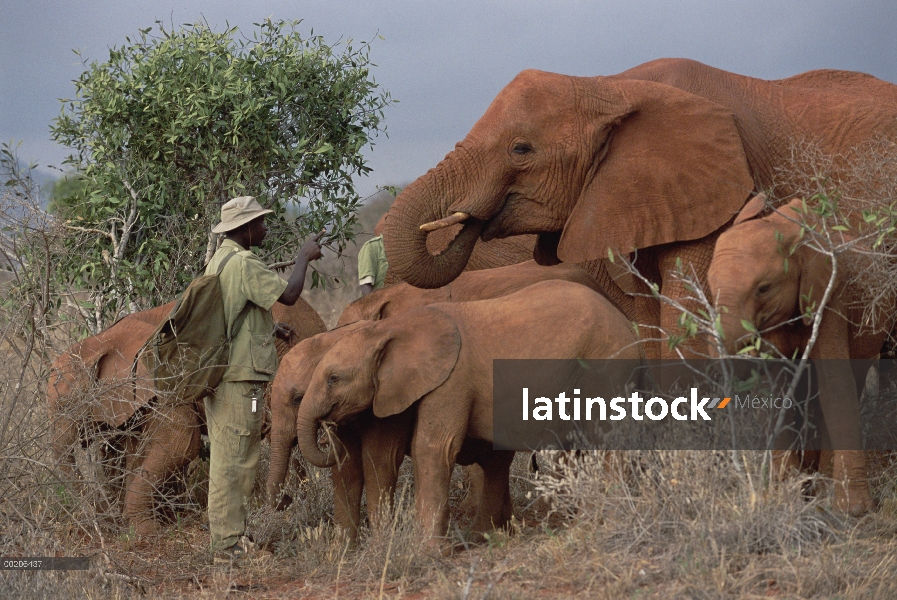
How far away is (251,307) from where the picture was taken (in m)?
7.43

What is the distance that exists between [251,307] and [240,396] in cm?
52

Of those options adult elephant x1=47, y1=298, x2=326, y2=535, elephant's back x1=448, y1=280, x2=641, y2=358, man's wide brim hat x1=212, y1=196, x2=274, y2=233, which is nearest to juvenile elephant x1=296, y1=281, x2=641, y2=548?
elephant's back x1=448, y1=280, x2=641, y2=358

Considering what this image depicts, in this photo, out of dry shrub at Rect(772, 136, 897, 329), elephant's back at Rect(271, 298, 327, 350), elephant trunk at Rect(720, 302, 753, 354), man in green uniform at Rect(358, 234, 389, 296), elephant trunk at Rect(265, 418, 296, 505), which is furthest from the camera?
man in green uniform at Rect(358, 234, 389, 296)

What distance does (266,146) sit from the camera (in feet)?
32.5

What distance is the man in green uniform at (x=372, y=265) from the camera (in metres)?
11.4

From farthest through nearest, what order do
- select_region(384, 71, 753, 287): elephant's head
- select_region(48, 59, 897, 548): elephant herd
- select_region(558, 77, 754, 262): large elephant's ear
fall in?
1. select_region(558, 77, 754, 262): large elephant's ear
2. select_region(384, 71, 753, 287): elephant's head
3. select_region(48, 59, 897, 548): elephant herd

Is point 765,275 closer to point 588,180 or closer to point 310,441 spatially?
point 588,180

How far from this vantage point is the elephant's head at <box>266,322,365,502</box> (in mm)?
7598

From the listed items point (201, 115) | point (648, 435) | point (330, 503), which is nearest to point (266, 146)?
point (201, 115)

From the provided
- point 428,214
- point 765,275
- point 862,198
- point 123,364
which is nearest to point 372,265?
point 123,364

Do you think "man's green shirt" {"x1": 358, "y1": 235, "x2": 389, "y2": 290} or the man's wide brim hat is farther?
"man's green shirt" {"x1": 358, "y1": 235, "x2": 389, "y2": 290}

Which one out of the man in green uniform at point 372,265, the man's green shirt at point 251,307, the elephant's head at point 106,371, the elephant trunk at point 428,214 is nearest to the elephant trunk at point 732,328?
the elephant trunk at point 428,214

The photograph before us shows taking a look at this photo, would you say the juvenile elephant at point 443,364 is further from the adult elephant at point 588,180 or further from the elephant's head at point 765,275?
the elephant's head at point 765,275

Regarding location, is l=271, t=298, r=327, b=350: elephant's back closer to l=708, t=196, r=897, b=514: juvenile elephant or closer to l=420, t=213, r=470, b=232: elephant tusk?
l=420, t=213, r=470, b=232: elephant tusk
